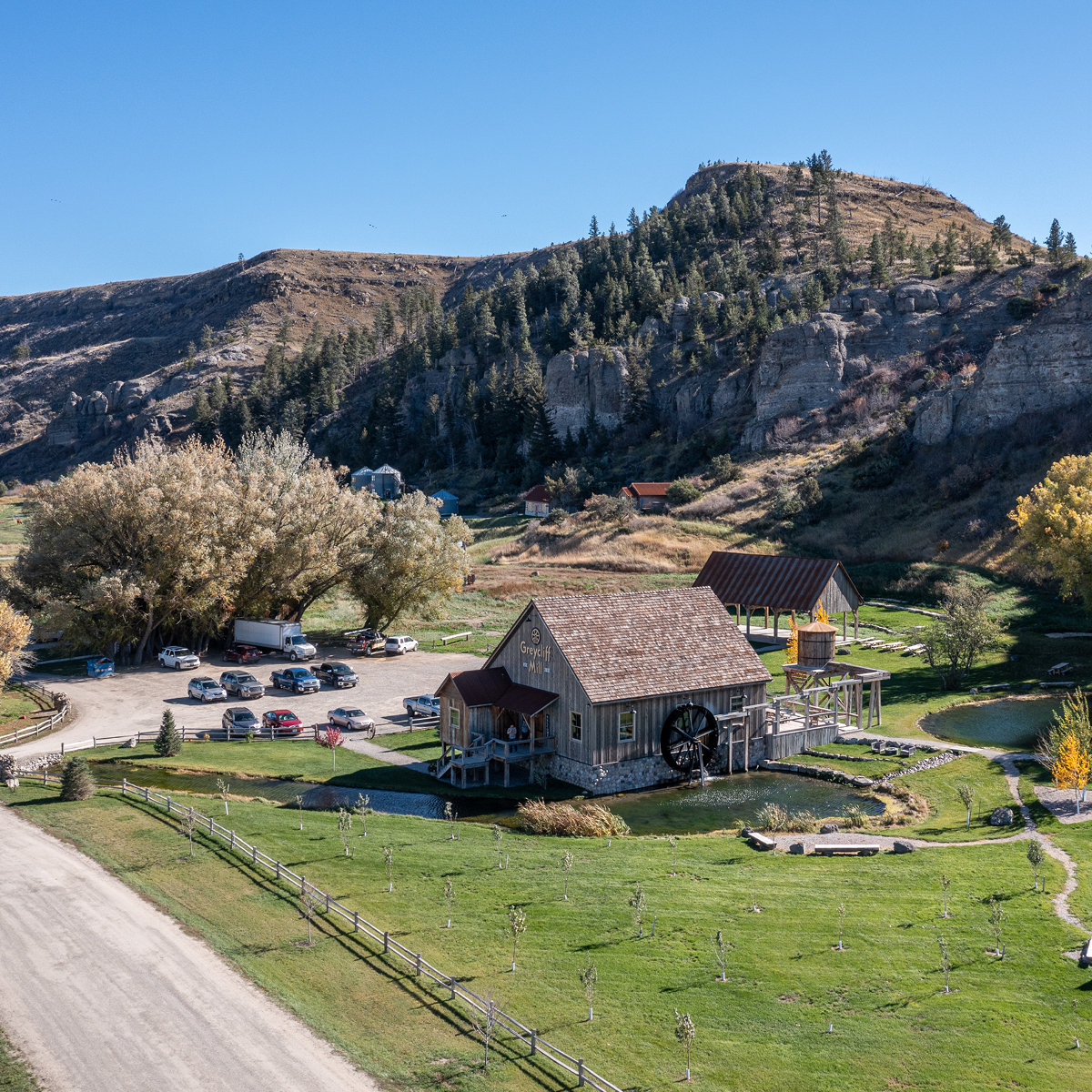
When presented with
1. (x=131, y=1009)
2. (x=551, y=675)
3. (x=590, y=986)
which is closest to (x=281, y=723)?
(x=551, y=675)

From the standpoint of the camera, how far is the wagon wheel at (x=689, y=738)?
3719cm

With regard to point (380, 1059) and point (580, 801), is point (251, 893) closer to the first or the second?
point (380, 1059)

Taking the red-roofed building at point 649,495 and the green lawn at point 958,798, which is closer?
the green lawn at point 958,798

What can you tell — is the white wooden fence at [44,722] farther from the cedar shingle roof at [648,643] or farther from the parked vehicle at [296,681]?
the cedar shingle roof at [648,643]

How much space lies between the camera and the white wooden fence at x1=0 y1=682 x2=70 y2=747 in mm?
40875

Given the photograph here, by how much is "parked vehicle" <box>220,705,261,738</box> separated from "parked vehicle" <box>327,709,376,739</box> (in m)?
3.47

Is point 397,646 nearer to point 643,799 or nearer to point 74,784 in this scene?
point 643,799

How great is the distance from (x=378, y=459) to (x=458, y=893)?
465 ft

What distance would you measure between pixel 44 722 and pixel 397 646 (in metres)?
22.8

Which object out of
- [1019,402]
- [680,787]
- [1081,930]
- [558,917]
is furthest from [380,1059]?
[1019,402]

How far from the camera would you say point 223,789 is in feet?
102

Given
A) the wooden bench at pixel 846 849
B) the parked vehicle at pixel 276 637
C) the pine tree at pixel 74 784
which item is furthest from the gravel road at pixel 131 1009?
the parked vehicle at pixel 276 637

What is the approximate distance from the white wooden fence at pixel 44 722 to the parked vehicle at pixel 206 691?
5810 mm

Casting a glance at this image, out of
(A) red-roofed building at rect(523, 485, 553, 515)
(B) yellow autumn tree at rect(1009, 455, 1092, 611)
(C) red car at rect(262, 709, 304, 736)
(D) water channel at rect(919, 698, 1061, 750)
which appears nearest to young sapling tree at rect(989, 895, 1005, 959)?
(D) water channel at rect(919, 698, 1061, 750)
